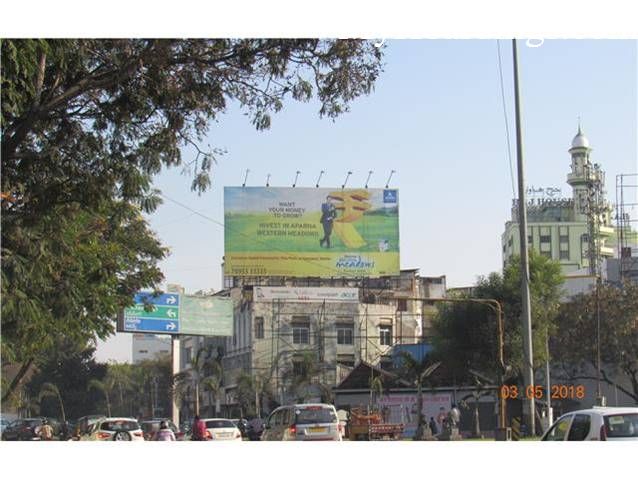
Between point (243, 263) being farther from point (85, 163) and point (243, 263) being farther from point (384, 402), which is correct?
point (85, 163)

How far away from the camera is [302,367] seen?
35812 mm

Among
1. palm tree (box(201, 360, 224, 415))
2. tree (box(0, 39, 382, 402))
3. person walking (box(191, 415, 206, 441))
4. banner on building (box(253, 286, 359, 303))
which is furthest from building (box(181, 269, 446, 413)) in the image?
tree (box(0, 39, 382, 402))

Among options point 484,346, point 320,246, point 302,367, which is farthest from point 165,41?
point 302,367

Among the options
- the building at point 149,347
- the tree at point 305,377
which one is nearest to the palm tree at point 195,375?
the tree at point 305,377

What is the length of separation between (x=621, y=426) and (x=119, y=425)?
11.7m

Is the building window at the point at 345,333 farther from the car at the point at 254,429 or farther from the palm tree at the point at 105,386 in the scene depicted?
the car at the point at 254,429

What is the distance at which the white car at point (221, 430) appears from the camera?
21359mm

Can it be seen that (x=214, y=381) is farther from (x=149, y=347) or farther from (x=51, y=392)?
(x=149, y=347)

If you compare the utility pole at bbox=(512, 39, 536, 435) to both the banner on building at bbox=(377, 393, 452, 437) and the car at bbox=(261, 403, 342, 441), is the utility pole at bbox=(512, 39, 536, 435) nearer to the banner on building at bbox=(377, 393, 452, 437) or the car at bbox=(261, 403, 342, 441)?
the car at bbox=(261, 403, 342, 441)

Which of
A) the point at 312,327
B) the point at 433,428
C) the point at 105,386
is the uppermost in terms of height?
the point at 312,327

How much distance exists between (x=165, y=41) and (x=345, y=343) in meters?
25.4

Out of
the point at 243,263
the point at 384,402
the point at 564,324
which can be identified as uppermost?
the point at 243,263

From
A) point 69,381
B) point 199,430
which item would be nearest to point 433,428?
point 199,430

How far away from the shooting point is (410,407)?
32906mm
